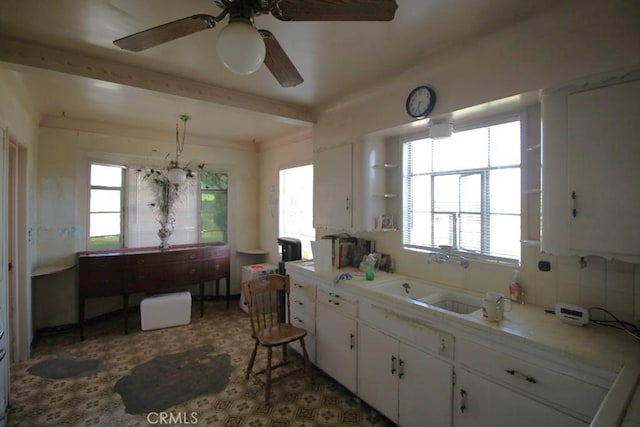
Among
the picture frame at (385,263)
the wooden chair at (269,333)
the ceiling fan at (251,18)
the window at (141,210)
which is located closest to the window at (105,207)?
the window at (141,210)

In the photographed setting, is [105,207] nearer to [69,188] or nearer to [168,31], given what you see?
[69,188]

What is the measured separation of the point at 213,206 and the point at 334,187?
2.62 meters

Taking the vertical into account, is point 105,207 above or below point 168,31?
below

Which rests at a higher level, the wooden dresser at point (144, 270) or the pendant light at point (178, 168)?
the pendant light at point (178, 168)

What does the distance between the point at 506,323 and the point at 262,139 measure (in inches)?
163

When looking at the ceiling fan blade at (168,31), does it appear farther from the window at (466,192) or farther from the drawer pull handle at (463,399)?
the drawer pull handle at (463,399)

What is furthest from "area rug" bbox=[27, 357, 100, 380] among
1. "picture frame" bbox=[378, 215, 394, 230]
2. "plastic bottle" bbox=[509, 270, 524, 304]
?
"plastic bottle" bbox=[509, 270, 524, 304]

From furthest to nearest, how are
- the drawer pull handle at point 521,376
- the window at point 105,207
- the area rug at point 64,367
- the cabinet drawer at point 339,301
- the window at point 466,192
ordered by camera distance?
the window at point 105,207 → the area rug at point 64,367 → the cabinet drawer at point 339,301 → the window at point 466,192 → the drawer pull handle at point 521,376

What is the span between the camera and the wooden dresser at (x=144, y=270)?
3496 millimetres

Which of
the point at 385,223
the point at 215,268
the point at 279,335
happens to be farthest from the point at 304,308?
the point at 215,268

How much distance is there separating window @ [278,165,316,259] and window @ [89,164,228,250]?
105 centimetres

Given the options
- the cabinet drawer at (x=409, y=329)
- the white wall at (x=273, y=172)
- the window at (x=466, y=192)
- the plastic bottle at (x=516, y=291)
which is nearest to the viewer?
the cabinet drawer at (x=409, y=329)

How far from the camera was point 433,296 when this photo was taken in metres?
2.24

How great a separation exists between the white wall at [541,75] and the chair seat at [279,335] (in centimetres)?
118
